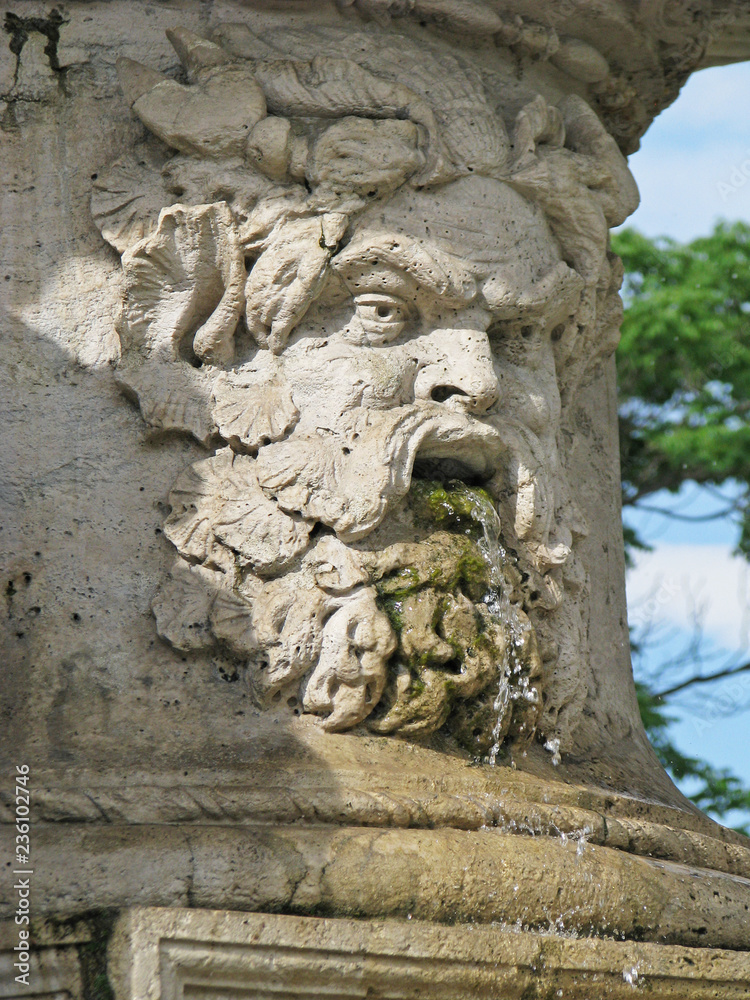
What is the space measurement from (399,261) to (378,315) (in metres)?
0.15

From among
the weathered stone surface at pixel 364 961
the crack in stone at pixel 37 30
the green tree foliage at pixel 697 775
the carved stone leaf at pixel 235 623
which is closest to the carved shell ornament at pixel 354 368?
the carved stone leaf at pixel 235 623

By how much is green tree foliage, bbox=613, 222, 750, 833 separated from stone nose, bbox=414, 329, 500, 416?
525cm

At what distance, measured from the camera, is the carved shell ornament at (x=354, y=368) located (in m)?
2.99

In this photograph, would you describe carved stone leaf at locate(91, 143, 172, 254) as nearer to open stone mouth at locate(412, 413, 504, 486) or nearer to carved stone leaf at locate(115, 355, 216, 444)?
carved stone leaf at locate(115, 355, 216, 444)

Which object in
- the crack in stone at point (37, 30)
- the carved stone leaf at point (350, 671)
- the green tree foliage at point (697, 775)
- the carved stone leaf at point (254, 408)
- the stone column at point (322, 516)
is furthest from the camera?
the green tree foliage at point (697, 775)

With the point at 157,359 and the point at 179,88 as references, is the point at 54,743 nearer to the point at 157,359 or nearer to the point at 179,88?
the point at 157,359

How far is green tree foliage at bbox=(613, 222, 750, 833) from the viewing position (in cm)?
844

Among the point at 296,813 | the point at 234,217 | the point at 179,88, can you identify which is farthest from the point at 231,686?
the point at 179,88

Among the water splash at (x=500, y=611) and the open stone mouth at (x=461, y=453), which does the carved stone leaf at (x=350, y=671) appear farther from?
the open stone mouth at (x=461, y=453)

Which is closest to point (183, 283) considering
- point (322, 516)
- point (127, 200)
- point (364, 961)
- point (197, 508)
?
point (127, 200)

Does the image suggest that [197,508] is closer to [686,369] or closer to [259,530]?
[259,530]

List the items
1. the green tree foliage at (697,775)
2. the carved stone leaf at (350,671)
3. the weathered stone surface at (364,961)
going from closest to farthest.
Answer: the weathered stone surface at (364,961), the carved stone leaf at (350,671), the green tree foliage at (697,775)

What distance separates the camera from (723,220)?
359 inches

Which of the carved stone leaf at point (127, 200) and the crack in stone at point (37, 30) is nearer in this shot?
the carved stone leaf at point (127, 200)
